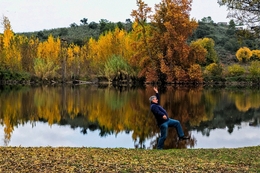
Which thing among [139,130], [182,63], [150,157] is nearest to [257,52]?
[182,63]

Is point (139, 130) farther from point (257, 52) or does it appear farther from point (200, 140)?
point (257, 52)

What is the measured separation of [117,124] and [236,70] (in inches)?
1343

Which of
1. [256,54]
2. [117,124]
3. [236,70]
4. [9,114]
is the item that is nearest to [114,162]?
[117,124]

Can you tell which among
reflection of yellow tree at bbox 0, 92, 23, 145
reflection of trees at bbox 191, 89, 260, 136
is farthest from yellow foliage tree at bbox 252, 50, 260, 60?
reflection of yellow tree at bbox 0, 92, 23, 145

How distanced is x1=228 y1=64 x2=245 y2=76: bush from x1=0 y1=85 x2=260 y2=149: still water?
22915 millimetres

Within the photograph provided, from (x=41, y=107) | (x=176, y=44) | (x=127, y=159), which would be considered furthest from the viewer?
(x=176, y=44)

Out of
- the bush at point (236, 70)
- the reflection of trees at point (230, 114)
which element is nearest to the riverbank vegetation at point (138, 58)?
the bush at point (236, 70)

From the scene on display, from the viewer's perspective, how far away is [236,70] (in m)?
46.4

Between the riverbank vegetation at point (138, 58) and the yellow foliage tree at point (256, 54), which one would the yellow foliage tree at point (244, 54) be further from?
the riverbank vegetation at point (138, 58)

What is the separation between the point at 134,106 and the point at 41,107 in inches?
204

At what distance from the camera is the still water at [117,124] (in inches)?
484

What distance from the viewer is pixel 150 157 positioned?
25.0 ft

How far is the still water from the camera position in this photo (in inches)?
484

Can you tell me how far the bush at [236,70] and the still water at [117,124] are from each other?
22915mm
